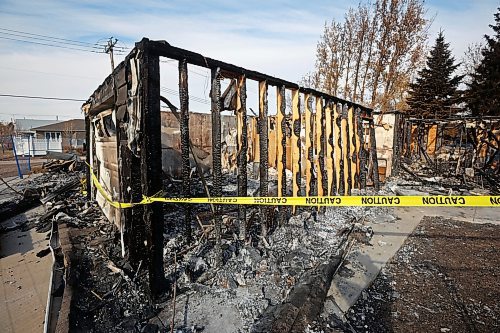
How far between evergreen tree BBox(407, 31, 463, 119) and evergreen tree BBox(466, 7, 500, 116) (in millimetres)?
1294

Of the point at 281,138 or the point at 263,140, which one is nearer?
the point at 263,140

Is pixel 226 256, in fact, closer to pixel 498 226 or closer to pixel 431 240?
pixel 431 240

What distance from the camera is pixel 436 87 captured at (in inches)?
1027

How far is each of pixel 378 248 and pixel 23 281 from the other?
5.82 m

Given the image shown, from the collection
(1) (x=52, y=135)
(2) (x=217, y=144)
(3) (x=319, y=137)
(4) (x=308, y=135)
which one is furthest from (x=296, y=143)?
(1) (x=52, y=135)

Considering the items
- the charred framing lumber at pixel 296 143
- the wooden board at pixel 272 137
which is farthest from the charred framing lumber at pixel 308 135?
the wooden board at pixel 272 137

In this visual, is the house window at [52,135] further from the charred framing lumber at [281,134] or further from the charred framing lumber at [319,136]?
the charred framing lumber at [281,134]

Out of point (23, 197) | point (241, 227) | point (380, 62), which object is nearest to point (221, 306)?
point (241, 227)

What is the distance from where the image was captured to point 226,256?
383 centimetres

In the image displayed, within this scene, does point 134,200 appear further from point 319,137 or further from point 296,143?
point 319,137

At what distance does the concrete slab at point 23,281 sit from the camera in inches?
130

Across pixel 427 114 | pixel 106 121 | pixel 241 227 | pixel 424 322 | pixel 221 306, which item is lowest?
pixel 424 322

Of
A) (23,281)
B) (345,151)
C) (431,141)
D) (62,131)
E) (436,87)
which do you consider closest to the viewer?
(23,281)

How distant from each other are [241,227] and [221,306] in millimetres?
1550
